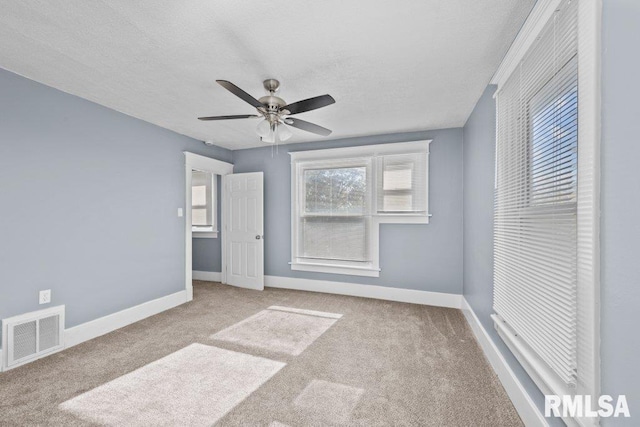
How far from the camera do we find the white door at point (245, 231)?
4816mm

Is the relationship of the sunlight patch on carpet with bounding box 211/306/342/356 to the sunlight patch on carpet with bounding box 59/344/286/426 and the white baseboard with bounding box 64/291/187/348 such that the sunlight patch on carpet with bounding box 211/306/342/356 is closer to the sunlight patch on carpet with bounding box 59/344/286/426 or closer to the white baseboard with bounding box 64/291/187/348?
the sunlight patch on carpet with bounding box 59/344/286/426

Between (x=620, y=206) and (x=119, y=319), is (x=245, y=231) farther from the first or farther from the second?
(x=620, y=206)

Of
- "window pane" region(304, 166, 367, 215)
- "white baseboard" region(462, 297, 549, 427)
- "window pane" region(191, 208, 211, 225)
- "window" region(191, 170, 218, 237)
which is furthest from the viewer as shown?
"window pane" region(191, 208, 211, 225)

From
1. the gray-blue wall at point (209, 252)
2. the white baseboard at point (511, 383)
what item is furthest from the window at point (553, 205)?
the gray-blue wall at point (209, 252)

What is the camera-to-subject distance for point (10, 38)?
1953 mm

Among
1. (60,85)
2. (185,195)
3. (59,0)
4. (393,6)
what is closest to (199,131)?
(185,195)

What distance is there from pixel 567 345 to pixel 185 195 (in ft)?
14.6

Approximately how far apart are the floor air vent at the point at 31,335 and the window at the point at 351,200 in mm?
2988

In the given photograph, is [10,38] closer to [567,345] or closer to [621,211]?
[621,211]

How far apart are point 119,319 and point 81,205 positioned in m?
1.38

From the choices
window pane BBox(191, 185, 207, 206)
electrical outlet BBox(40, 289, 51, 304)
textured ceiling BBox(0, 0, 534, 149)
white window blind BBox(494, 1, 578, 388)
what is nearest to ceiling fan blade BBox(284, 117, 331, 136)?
textured ceiling BBox(0, 0, 534, 149)

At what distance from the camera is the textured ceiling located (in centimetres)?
166

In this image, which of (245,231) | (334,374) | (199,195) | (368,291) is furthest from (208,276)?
(334,374)

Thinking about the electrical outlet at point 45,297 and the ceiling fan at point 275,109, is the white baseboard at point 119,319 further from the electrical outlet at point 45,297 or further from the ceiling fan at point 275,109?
the ceiling fan at point 275,109
